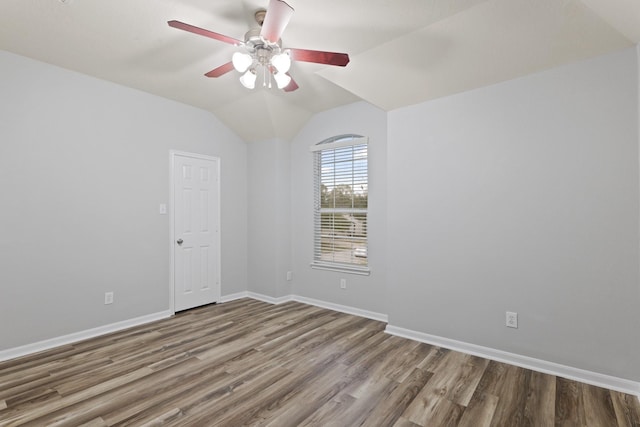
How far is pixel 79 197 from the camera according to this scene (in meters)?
3.23

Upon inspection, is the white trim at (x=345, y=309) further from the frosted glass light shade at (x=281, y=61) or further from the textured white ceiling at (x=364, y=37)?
the frosted glass light shade at (x=281, y=61)

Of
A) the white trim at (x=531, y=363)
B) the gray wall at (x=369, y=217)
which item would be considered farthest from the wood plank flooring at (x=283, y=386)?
the gray wall at (x=369, y=217)

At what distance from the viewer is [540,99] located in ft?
8.50

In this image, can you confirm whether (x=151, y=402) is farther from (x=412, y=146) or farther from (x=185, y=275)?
(x=412, y=146)

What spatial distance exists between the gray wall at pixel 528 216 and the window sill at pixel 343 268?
588 mm

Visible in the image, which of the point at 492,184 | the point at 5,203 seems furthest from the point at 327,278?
the point at 5,203

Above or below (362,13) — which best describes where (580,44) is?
below

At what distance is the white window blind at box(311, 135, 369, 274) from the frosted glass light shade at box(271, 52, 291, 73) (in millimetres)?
1889

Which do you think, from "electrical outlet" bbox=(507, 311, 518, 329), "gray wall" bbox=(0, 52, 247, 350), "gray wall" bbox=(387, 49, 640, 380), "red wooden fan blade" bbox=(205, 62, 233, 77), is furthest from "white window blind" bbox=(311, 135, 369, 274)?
"red wooden fan blade" bbox=(205, 62, 233, 77)

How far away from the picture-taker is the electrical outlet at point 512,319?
269cm

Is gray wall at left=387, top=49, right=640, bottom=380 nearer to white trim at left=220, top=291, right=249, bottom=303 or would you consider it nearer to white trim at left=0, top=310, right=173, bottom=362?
white trim at left=220, top=291, right=249, bottom=303

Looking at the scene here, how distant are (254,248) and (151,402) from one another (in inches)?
111

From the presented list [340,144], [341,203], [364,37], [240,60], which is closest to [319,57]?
[240,60]

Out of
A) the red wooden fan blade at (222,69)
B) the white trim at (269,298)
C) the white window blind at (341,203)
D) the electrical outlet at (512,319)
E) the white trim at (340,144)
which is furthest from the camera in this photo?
the white trim at (269,298)
